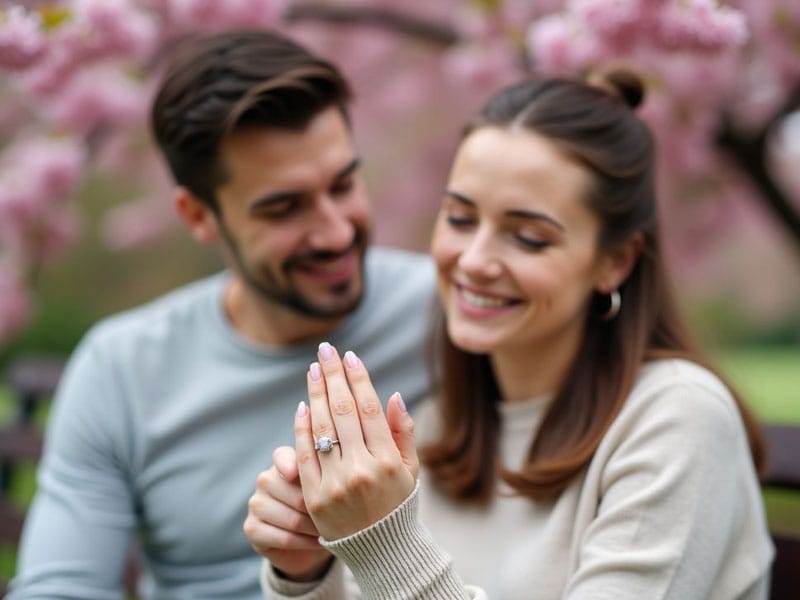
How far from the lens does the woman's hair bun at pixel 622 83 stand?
180cm

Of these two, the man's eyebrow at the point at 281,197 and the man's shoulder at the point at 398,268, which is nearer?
the man's eyebrow at the point at 281,197

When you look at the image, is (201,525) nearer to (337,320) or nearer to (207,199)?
(337,320)

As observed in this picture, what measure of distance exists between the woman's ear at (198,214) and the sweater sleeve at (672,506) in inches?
43.0

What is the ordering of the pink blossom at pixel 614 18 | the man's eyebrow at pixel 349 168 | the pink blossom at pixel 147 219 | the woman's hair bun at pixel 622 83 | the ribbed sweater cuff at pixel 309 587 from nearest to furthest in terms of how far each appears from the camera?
the ribbed sweater cuff at pixel 309 587
the woman's hair bun at pixel 622 83
the pink blossom at pixel 614 18
the man's eyebrow at pixel 349 168
the pink blossom at pixel 147 219

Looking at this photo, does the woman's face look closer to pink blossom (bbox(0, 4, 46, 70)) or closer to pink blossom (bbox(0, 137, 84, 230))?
pink blossom (bbox(0, 4, 46, 70))

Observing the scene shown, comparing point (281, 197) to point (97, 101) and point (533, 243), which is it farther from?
point (97, 101)

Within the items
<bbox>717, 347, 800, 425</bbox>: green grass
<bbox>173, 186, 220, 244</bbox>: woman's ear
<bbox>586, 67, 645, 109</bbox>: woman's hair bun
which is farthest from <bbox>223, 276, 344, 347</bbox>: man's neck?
<bbox>717, 347, 800, 425</bbox>: green grass

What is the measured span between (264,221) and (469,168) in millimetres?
574

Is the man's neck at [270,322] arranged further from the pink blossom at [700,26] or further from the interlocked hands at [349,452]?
the pink blossom at [700,26]

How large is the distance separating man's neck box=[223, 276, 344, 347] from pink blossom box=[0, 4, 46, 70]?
2.29 ft

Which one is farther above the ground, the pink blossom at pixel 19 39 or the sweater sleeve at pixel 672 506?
the pink blossom at pixel 19 39

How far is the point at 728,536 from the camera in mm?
1503

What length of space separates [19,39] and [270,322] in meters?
0.85

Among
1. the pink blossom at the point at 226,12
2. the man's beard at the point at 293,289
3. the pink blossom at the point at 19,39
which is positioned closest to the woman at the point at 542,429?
the man's beard at the point at 293,289
